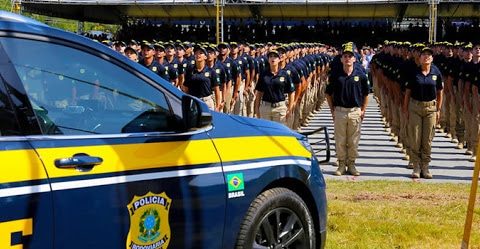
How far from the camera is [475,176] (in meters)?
4.67

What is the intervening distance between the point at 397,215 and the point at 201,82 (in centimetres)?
517

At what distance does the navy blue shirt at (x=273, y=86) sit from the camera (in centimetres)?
1052

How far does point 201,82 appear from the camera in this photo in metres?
11.2

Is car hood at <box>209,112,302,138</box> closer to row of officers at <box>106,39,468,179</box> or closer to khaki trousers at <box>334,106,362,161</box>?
khaki trousers at <box>334,106,362,161</box>

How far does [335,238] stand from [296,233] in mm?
1649

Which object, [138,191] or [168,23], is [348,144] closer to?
[138,191]

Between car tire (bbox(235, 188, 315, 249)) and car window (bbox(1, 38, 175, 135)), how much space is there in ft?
2.49

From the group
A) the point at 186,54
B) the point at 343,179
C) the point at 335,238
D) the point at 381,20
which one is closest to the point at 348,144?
the point at 343,179

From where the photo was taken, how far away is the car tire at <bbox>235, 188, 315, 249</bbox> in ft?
13.0

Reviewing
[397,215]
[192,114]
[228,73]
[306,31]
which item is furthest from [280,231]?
[306,31]

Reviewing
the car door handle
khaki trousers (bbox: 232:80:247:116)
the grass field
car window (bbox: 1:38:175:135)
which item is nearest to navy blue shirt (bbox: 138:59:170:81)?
khaki trousers (bbox: 232:80:247:116)

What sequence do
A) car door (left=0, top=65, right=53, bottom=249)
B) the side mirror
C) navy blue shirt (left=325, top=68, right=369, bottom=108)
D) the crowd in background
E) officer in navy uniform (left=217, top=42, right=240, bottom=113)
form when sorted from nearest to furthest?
car door (left=0, top=65, right=53, bottom=249) < the side mirror < navy blue shirt (left=325, top=68, right=369, bottom=108) < officer in navy uniform (left=217, top=42, right=240, bottom=113) < the crowd in background

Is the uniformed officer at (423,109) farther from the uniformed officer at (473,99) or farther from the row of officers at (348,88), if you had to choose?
the uniformed officer at (473,99)

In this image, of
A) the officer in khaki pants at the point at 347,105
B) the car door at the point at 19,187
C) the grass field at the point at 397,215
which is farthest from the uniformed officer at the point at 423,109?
the car door at the point at 19,187
